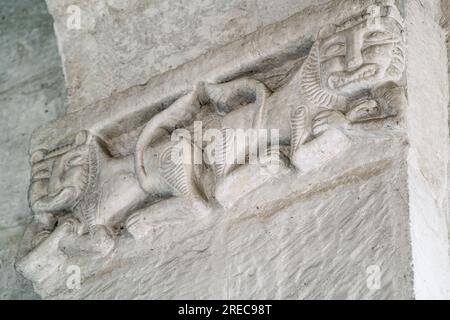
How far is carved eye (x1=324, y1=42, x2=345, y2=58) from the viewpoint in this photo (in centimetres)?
195

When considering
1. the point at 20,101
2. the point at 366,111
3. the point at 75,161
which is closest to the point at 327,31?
the point at 366,111

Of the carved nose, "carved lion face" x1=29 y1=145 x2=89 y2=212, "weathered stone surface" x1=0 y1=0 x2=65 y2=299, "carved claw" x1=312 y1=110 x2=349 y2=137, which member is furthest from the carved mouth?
the carved nose

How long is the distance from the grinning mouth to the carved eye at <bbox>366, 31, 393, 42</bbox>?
0.20 feet

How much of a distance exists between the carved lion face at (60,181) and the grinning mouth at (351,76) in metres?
0.68

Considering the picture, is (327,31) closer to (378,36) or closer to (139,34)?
(378,36)

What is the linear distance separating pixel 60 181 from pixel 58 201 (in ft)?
0.19

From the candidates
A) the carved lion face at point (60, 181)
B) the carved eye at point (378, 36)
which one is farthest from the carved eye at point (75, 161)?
the carved eye at point (378, 36)

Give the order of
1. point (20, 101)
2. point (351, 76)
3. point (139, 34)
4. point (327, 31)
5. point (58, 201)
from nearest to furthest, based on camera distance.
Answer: point (351, 76) < point (327, 31) < point (58, 201) < point (139, 34) < point (20, 101)

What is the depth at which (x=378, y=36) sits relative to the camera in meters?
1.91

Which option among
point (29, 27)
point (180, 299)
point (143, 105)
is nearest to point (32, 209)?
point (143, 105)

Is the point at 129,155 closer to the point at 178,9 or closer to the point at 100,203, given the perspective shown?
the point at 100,203

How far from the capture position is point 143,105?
2.26m

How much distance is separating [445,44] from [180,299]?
84 centimetres

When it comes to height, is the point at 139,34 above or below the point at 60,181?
above
